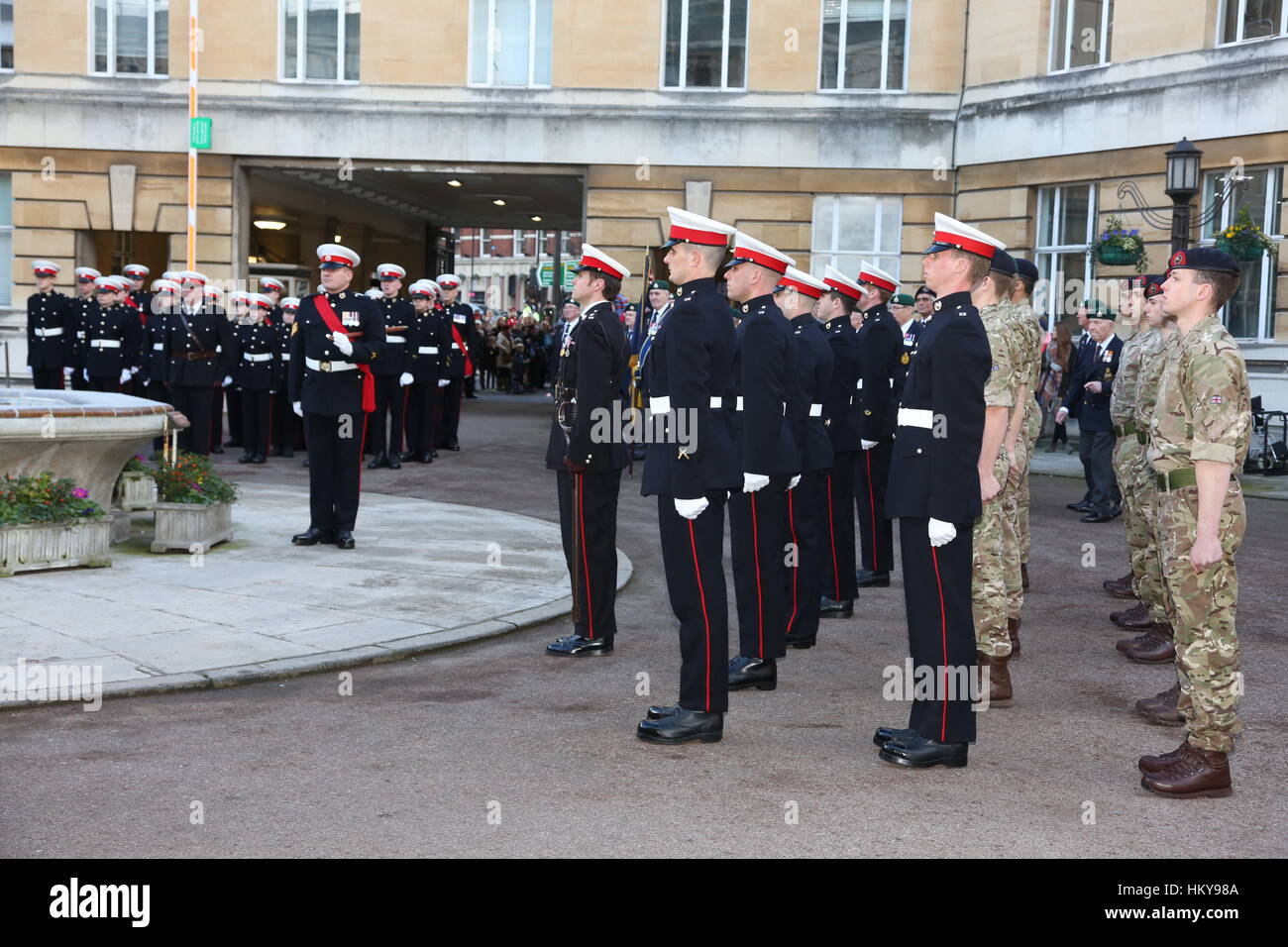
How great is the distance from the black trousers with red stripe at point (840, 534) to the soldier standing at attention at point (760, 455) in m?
1.71

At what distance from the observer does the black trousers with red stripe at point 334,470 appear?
10.6 metres

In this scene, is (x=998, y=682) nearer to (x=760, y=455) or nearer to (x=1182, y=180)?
(x=760, y=455)

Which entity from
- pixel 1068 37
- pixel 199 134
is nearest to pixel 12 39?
pixel 199 134

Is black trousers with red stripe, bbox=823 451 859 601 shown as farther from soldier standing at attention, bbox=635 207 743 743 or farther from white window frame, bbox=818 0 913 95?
white window frame, bbox=818 0 913 95

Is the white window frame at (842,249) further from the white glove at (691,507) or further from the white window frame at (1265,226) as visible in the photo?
the white glove at (691,507)

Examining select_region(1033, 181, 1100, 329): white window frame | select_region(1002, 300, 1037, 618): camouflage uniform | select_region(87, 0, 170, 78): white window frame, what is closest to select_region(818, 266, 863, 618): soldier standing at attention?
select_region(1002, 300, 1037, 618): camouflage uniform

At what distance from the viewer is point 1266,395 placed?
65.4ft

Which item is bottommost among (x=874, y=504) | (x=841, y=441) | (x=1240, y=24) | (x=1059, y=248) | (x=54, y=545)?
(x=54, y=545)

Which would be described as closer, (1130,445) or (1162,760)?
(1162,760)

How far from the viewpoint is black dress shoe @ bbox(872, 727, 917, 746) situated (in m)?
5.76

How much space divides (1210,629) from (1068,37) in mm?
19429

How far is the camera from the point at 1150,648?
7844 millimetres

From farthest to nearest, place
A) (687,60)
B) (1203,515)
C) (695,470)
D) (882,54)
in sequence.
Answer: (687,60), (882,54), (695,470), (1203,515)
